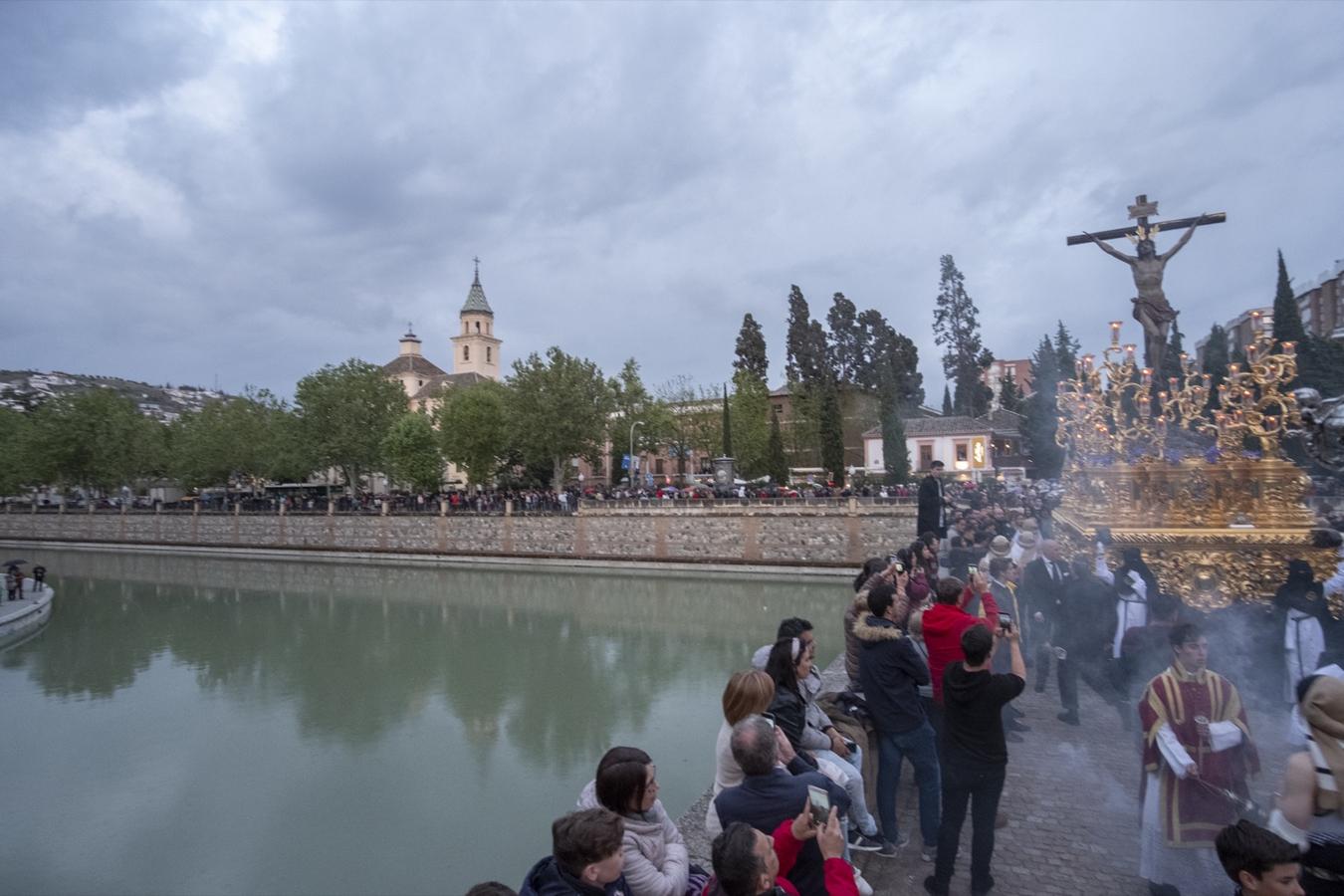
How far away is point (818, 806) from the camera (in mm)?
2656

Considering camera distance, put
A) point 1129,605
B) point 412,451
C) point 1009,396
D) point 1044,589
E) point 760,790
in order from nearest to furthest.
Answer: point 760,790 → point 1129,605 → point 1044,589 → point 412,451 → point 1009,396

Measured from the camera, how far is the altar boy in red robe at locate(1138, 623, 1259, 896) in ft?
11.1

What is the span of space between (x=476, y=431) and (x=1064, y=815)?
121ft

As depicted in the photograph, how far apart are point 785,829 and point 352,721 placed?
35.4ft

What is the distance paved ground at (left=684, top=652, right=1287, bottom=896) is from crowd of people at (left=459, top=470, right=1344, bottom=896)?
0.13 m

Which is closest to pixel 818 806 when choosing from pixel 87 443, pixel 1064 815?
pixel 1064 815

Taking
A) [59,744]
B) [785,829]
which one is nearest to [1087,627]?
[785,829]

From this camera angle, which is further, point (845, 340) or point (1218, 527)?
point (845, 340)

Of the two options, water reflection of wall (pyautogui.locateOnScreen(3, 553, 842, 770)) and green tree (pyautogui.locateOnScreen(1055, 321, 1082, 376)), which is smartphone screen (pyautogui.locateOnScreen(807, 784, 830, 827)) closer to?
water reflection of wall (pyautogui.locateOnScreen(3, 553, 842, 770))

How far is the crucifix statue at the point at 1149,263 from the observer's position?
10516 mm

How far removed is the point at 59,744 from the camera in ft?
35.8

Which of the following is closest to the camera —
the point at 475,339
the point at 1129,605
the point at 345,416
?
the point at 1129,605

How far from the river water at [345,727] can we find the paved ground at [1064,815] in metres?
3.78

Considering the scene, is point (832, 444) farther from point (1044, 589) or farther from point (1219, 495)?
point (1044, 589)
